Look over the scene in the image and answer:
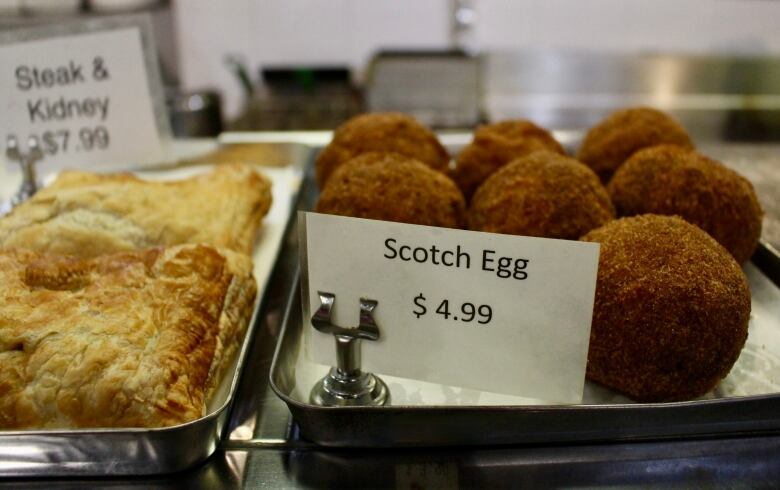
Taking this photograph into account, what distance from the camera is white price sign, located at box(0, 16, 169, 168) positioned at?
5.17 ft

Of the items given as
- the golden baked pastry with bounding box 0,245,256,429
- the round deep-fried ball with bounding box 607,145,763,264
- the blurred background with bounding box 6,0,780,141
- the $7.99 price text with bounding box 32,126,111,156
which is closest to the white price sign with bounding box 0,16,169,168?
the $7.99 price text with bounding box 32,126,111,156

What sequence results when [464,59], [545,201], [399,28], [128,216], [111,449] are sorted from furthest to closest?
[399,28] < [464,59] < [128,216] < [545,201] < [111,449]

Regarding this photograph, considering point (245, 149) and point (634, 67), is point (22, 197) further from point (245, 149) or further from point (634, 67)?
point (634, 67)

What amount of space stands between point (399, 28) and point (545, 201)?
3266mm

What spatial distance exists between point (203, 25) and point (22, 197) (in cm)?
301

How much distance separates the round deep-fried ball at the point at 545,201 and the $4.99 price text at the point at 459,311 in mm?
331

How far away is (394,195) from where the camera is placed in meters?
1.26

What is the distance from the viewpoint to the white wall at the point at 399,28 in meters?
3.86

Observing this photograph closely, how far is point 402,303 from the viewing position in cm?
92

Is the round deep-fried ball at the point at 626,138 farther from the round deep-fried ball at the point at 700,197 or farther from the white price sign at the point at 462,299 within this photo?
the white price sign at the point at 462,299

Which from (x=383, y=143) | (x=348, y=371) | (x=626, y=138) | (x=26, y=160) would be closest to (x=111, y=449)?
(x=348, y=371)

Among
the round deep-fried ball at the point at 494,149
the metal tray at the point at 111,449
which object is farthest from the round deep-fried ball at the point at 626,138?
the metal tray at the point at 111,449

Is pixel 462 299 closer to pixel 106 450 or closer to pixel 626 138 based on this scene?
pixel 106 450

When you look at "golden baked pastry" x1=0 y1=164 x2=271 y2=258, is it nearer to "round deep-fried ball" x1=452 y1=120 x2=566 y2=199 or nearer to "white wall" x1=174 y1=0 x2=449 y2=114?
"round deep-fried ball" x1=452 y1=120 x2=566 y2=199
